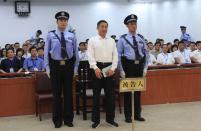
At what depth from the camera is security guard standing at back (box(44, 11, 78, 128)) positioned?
18.1 feet

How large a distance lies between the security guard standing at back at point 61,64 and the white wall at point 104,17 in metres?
9.77

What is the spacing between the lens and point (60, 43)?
5.52 m

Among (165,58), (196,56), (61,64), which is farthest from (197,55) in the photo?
(61,64)

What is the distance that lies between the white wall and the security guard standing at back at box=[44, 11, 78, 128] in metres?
9.77

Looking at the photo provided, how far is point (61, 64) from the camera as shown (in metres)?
5.50

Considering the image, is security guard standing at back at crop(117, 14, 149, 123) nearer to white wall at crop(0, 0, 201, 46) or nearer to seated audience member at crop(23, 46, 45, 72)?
seated audience member at crop(23, 46, 45, 72)

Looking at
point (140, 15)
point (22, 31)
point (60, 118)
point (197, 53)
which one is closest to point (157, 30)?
point (140, 15)

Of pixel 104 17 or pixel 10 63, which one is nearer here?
pixel 10 63

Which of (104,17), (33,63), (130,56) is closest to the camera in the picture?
(130,56)

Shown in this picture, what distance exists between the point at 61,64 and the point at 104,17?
1153 centimetres

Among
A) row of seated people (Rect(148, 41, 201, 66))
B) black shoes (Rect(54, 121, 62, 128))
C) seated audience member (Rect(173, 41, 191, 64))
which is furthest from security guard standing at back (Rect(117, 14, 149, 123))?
seated audience member (Rect(173, 41, 191, 64))

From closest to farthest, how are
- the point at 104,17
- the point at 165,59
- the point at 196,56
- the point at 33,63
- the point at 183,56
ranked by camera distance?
the point at 33,63 → the point at 165,59 → the point at 183,56 → the point at 196,56 → the point at 104,17

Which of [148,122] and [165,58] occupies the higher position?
[165,58]

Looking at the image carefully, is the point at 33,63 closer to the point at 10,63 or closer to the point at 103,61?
the point at 10,63
